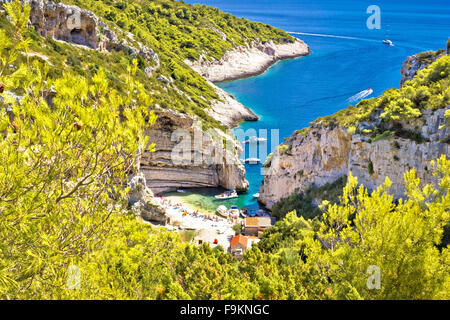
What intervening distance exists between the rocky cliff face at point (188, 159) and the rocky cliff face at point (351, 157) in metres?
5.26

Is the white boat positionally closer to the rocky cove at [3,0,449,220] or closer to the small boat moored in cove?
the rocky cove at [3,0,449,220]

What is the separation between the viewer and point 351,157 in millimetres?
23453

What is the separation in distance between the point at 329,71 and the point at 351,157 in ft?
213

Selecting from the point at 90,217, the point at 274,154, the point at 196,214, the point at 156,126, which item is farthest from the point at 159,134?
the point at 90,217

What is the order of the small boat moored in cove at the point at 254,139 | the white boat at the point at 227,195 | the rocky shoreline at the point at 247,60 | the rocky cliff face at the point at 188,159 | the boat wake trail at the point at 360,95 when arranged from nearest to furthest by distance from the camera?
the rocky cliff face at the point at 188,159 < the white boat at the point at 227,195 < the small boat moored in cove at the point at 254,139 < the boat wake trail at the point at 360,95 < the rocky shoreline at the point at 247,60

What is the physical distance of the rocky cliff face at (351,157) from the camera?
18.7 metres

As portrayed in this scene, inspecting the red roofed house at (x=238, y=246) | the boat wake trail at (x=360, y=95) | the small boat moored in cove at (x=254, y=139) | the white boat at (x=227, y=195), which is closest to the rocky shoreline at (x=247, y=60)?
the boat wake trail at (x=360, y=95)

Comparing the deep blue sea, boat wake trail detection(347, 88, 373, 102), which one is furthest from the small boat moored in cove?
boat wake trail detection(347, 88, 373, 102)

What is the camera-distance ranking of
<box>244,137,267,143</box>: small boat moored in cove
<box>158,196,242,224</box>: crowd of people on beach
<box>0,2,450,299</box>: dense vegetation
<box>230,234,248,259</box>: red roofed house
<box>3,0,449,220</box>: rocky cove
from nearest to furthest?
<box>0,2,450,299</box>: dense vegetation
<box>3,0,449,220</box>: rocky cove
<box>230,234,248,259</box>: red roofed house
<box>158,196,242,224</box>: crowd of people on beach
<box>244,137,267,143</box>: small boat moored in cove

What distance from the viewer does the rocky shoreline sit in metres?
78.9

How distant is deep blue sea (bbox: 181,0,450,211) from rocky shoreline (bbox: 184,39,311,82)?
8.27 ft

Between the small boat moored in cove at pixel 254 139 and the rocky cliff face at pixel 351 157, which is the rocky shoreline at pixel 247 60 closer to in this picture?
the small boat moored in cove at pixel 254 139

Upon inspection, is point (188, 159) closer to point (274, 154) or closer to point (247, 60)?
point (274, 154)

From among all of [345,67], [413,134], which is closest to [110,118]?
[413,134]
